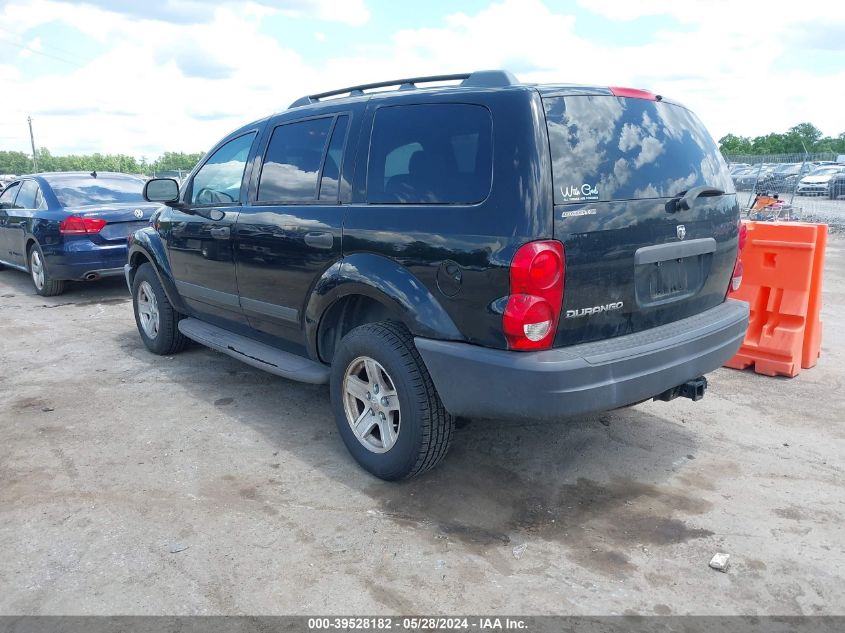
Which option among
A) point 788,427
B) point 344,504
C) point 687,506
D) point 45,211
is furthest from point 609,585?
point 45,211

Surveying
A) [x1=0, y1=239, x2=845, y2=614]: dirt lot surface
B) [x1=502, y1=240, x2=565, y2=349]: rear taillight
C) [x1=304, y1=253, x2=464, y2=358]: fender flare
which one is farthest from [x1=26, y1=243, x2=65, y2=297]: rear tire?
[x1=502, y1=240, x2=565, y2=349]: rear taillight

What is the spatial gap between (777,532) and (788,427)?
4.73ft

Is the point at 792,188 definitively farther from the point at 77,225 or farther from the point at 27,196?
the point at 27,196

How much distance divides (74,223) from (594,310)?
738 cm

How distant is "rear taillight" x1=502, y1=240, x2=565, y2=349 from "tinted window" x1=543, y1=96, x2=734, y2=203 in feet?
0.83

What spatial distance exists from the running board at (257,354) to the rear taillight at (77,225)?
3660 mm

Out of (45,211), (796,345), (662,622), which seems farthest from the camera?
(45,211)

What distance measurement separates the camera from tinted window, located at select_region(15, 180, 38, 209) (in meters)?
9.15

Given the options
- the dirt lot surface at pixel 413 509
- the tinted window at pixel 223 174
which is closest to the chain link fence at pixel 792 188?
the dirt lot surface at pixel 413 509

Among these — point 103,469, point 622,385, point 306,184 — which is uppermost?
point 306,184

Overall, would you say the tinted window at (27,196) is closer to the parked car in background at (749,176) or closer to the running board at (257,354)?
the running board at (257,354)

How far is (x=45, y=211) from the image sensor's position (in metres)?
8.73

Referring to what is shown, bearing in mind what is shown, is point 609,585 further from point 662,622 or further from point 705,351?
point 705,351

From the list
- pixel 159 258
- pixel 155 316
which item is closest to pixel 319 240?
pixel 159 258
